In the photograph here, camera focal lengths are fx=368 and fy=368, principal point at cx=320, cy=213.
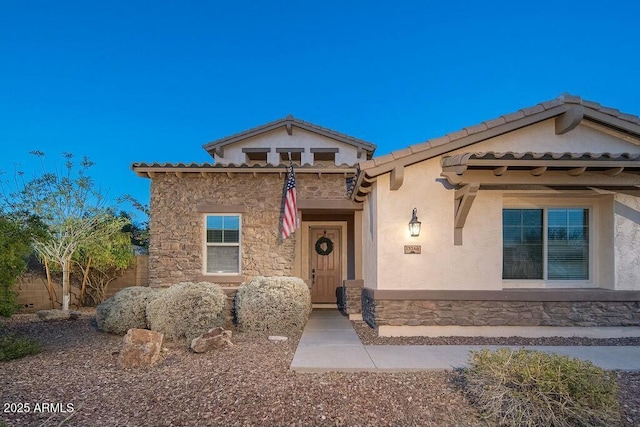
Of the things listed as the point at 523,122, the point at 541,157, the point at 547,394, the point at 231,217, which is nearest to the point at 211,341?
the point at 231,217

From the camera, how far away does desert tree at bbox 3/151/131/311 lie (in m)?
10.2

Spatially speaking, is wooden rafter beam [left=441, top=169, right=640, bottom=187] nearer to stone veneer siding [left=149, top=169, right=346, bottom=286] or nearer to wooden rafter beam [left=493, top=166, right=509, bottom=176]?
wooden rafter beam [left=493, top=166, right=509, bottom=176]

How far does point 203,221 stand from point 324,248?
3.82 meters

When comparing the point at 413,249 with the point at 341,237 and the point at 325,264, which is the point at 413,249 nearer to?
the point at 341,237

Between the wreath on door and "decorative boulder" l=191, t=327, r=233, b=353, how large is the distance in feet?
17.4

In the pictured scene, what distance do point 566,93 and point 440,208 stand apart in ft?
10.6

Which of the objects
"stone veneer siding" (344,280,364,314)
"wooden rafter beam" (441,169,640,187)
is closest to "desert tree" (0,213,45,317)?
"stone veneer siding" (344,280,364,314)

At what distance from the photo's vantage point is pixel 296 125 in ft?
44.8

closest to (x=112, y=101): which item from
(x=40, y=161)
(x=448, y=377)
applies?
(x=40, y=161)

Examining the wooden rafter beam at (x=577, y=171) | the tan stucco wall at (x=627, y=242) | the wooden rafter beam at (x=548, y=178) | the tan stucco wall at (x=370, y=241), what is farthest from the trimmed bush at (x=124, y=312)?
the tan stucco wall at (x=627, y=242)

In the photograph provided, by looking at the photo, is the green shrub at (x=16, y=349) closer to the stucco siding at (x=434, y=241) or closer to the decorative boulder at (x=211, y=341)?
the decorative boulder at (x=211, y=341)

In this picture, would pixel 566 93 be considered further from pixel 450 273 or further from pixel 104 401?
pixel 104 401

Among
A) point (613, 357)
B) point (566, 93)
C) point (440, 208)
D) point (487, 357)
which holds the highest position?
point (566, 93)

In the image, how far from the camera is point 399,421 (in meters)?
3.53
